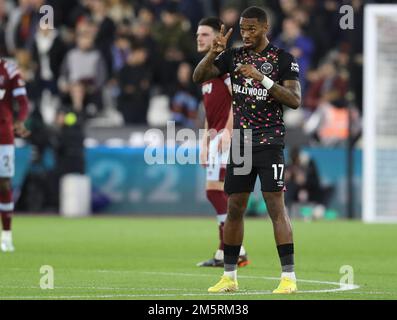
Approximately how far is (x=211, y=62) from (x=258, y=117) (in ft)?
2.25

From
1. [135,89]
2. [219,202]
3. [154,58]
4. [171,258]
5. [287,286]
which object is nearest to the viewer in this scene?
[287,286]

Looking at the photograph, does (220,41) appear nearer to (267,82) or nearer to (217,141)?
(267,82)

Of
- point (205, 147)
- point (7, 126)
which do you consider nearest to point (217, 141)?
point (205, 147)

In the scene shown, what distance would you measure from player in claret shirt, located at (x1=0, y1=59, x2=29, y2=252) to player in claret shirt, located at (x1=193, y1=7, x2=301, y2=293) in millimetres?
5257

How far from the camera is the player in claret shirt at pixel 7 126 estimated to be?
52.5 ft

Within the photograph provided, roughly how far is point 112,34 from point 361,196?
6698mm

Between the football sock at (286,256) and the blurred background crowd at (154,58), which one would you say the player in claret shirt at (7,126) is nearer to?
the football sock at (286,256)

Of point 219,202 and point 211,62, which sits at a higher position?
point 211,62

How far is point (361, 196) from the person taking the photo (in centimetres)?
2431

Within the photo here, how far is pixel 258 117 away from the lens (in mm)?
11125

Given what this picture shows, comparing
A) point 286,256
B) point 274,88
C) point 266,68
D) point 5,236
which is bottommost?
point 5,236

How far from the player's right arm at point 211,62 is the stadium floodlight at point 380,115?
40.3 ft

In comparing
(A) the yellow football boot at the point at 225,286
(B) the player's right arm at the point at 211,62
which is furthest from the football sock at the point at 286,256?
(B) the player's right arm at the point at 211,62
